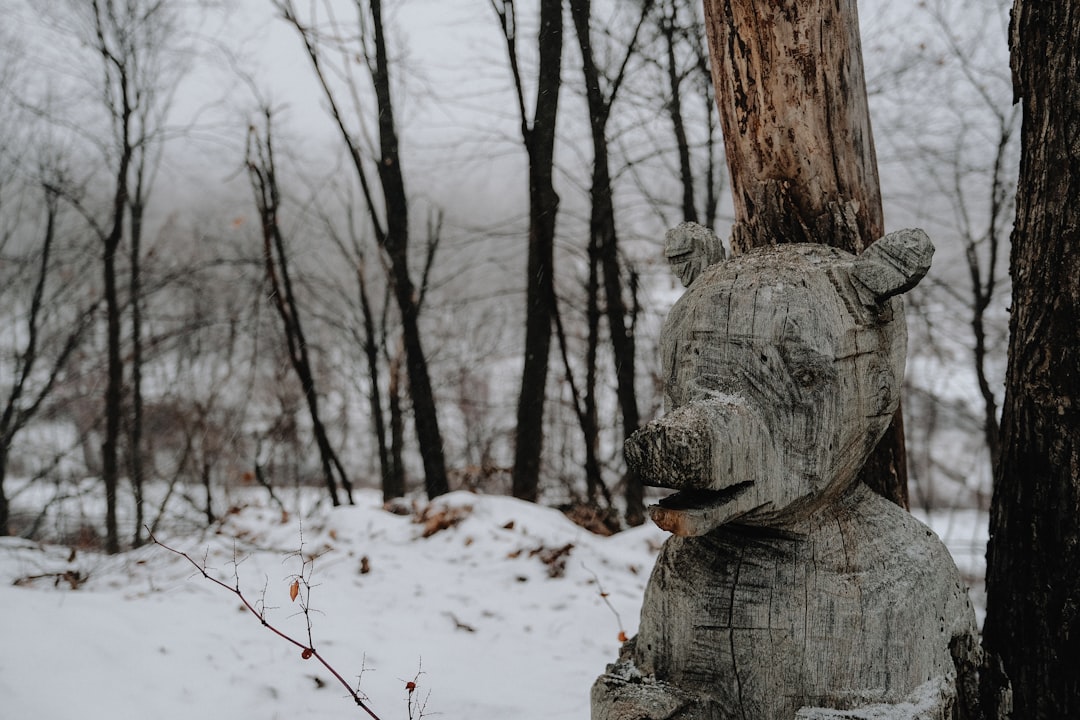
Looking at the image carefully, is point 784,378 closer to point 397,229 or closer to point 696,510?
point 696,510

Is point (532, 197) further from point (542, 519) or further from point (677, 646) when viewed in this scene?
point (677, 646)

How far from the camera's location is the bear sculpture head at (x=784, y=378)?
4.60 feet

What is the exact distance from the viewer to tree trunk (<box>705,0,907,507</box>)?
2168 mm

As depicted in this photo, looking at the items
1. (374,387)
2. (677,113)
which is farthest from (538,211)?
(374,387)

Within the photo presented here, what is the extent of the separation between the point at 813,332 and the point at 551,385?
7.33 metres

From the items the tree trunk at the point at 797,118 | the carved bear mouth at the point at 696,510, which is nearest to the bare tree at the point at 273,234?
the tree trunk at the point at 797,118

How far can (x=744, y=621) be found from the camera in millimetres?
1578

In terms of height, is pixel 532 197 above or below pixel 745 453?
above

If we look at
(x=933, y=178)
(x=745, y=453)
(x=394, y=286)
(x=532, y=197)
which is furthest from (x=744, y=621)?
(x=933, y=178)

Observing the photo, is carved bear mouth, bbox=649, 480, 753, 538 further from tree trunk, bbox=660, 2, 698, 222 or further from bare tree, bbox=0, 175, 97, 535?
bare tree, bbox=0, 175, 97, 535

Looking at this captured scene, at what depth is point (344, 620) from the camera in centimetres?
329

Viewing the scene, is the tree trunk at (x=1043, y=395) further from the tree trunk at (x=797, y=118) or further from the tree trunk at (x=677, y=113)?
the tree trunk at (x=677, y=113)

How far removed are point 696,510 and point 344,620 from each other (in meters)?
2.41

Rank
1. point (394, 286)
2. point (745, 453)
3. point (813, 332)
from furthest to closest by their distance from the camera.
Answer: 1. point (394, 286)
2. point (813, 332)
3. point (745, 453)
